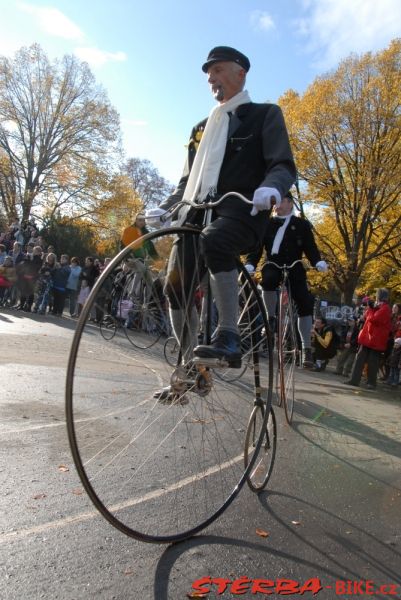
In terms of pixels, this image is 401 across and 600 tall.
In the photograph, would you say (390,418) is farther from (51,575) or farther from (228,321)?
(51,575)

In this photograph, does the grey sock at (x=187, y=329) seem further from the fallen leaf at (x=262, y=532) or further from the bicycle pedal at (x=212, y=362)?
the fallen leaf at (x=262, y=532)

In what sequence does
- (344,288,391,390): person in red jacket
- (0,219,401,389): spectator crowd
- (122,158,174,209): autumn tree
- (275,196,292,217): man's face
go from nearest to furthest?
(275,196,292,217): man's face < (344,288,391,390): person in red jacket < (0,219,401,389): spectator crowd < (122,158,174,209): autumn tree

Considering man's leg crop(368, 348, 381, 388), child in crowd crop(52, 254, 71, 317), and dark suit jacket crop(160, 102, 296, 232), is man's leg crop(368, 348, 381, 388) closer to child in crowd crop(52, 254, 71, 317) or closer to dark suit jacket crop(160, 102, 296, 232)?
child in crowd crop(52, 254, 71, 317)

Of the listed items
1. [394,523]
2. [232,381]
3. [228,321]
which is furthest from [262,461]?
[228,321]

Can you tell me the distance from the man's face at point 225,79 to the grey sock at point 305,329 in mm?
3631

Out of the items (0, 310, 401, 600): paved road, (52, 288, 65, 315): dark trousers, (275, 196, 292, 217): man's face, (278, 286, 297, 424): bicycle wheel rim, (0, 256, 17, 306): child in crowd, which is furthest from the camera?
(0, 256, 17, 306): child in crowd

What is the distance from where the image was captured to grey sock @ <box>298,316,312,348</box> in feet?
22.0

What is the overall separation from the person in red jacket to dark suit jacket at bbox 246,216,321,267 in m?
5.73

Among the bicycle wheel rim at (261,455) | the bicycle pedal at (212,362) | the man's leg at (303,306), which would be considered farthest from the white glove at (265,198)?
the man's leg at (303,306)

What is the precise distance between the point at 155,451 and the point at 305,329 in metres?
3.29

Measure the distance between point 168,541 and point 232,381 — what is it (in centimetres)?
192

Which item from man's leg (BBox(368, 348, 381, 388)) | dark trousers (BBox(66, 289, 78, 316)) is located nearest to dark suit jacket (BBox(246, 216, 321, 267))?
man's leg (BBox(368, 348, 381, 388))

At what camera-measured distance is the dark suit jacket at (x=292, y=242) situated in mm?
6379

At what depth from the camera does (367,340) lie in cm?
1202
